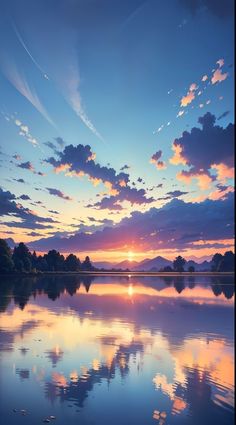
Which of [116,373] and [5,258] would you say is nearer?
[116,373]

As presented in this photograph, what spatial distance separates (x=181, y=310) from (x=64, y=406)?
48.7 m

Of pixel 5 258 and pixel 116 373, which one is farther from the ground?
pixel 5 258

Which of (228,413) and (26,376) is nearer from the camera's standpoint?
(228,413)

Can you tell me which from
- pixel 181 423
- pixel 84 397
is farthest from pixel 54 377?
pixel 181 423

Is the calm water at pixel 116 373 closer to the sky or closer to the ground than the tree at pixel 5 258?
closer to the ground

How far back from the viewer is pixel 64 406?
2184cm

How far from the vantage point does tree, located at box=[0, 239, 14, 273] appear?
176 meters

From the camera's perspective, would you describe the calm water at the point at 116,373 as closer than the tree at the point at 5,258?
Yes

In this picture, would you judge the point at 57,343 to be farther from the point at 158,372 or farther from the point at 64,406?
the point at 64,406

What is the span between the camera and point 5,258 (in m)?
176

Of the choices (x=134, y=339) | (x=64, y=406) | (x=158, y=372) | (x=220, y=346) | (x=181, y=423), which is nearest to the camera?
(x=181, y=423)

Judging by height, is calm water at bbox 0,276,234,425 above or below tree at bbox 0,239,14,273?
below

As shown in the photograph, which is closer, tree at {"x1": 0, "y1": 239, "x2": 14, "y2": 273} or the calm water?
the calm water

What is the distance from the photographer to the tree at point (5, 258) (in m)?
176
